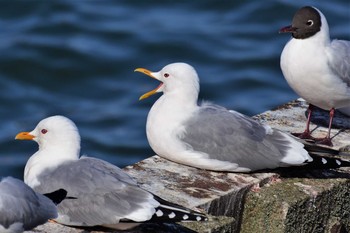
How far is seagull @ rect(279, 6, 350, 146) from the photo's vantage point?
6.10 metres

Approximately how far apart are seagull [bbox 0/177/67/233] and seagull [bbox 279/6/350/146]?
6.85ft

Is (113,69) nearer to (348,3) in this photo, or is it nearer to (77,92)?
(77,92)

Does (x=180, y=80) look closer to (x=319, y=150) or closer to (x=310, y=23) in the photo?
(x=319, y=150)

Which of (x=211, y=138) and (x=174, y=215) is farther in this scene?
(x=211, y=138)

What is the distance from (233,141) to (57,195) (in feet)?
3.86

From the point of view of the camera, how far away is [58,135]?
Answer: 506cm

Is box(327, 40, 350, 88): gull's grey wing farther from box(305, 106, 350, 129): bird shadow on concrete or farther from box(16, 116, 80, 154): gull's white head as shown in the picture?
box(16, 116, 80, 154): gull's white head

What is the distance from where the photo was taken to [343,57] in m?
6.14

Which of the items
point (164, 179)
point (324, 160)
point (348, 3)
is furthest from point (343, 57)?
point (348, 3)

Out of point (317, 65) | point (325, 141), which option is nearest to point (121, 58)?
point (317, 65)

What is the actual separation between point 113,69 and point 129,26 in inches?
50.4

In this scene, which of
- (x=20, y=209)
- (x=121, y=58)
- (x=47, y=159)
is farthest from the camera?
(x=121, y=58)

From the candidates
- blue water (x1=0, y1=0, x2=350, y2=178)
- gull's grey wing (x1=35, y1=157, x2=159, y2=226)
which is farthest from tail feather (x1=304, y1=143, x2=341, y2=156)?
blue water (x1=0, y1=0, x2=350, y2=178)

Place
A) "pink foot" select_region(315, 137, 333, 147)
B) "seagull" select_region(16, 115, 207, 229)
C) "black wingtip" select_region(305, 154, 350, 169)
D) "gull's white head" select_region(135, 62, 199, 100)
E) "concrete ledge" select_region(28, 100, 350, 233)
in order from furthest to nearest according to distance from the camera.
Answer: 1. "pink foot" select_region(315, 137, 333, 147)
2. "gull's white head" select_region(135, 62, 199, 100)
3. "black wingtip" select_region(305, 154, 350, 169)
4. "concrete ledge" select_region(28, 100, 350, 233)
5. "seagull" select_region(16, 115, 207, 229)
